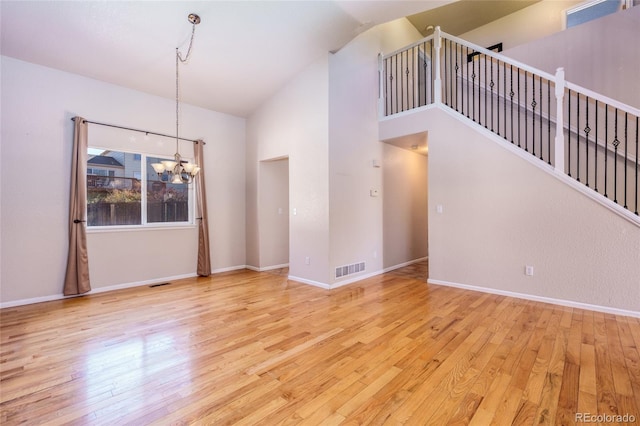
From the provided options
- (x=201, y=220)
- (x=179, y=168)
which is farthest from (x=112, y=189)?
→ (x=179, y=168)

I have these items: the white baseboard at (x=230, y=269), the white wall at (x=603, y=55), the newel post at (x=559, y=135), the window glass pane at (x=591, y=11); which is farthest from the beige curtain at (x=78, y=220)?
the window glass pane at (x=591, y=11)

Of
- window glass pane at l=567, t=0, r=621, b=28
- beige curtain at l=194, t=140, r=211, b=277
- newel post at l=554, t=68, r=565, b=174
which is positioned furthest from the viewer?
beige curtain at l=194, t=140, r=211, b=277

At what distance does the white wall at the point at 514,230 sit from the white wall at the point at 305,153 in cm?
163

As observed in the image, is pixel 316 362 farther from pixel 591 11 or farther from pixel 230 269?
pixel 591 11

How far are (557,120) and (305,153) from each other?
11.6 ft

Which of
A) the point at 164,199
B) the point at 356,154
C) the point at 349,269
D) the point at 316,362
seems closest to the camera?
the point at 316,362

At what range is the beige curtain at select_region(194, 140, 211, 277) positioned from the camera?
17.4 feet

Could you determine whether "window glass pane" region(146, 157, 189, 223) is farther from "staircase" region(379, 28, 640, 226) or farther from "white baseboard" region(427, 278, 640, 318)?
"white baseboard" region(427, 278, 640, 318)

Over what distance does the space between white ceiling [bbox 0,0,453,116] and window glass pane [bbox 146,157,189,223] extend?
1464 millimetres

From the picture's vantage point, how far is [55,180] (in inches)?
158

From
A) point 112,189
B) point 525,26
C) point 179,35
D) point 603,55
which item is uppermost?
point 525,26

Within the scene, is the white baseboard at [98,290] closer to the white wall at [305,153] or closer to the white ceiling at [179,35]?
the white wall at [305,153]

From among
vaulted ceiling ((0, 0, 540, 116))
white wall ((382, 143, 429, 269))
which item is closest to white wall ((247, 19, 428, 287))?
white wall ((382, 143, 429, 269))

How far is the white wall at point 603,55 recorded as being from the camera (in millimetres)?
4133
